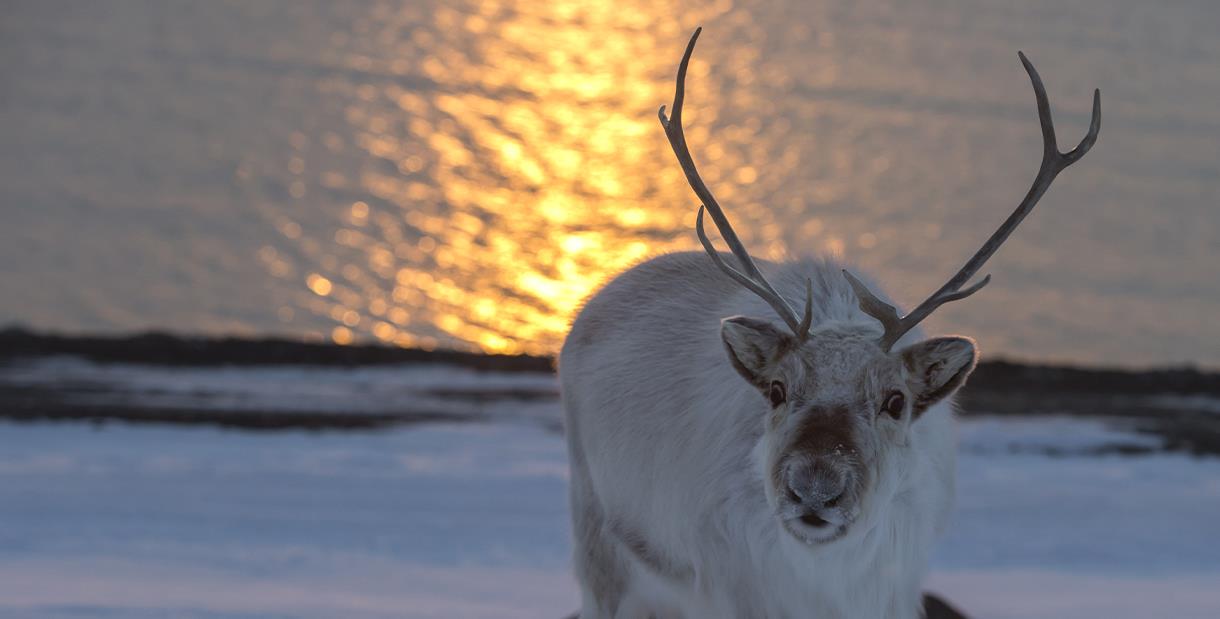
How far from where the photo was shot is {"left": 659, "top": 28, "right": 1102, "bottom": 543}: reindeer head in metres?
4.44

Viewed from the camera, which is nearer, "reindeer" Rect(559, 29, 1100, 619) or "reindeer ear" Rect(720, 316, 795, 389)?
"reindeer" Rect(559, 29, 1100, 619)

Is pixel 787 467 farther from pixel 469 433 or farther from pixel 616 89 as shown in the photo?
pixel 616 89

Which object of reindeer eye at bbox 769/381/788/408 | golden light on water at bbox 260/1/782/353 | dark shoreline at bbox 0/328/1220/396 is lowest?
reindeer eye at bbox 769/381/788/408

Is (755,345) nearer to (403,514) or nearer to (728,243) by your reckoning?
(728,243)

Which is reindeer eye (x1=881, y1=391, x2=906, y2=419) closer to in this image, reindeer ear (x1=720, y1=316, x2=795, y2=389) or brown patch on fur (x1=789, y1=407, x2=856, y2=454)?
brown patch on fur (x1=789, y1=407, x2=856, y2=454)

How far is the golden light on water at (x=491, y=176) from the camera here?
52.3ft

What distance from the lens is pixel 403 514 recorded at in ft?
31.9

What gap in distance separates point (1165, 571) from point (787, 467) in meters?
5.61

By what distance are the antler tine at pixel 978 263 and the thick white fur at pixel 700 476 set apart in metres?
0.13

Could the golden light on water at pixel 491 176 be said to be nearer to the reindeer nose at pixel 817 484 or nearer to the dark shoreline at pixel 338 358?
the dark shoreline at pixel 338 358

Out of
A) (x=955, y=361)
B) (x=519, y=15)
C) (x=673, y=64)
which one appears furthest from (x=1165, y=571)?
(x=519, y=15)

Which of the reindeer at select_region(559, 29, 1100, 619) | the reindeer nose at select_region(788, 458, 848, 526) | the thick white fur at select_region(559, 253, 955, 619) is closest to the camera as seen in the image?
the reindeer nose at select_region(788, 458, 848, 526)

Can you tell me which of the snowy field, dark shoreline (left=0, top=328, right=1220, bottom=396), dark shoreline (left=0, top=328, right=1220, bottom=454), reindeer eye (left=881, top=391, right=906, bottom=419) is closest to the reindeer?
reindeer eye (left=881, top=391, right=906, bottom=419)

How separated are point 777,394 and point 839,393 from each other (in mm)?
188
